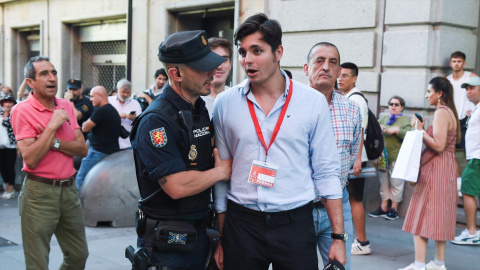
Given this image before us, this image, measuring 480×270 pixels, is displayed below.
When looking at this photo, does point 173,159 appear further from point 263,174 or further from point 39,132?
point 39,132

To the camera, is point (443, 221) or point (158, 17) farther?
point (158, 17)

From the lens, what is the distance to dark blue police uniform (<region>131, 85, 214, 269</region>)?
272 centimetres

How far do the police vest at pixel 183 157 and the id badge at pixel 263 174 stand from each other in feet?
0.88

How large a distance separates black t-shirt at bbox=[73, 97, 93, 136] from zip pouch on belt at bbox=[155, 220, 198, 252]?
6.55 m

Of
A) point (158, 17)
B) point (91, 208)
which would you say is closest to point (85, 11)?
point (158, 17)

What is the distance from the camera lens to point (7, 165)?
950cm

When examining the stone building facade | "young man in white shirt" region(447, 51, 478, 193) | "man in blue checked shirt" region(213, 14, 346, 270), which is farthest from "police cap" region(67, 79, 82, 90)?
"man in blue checked shirt" region(213, 14, 346, 270)

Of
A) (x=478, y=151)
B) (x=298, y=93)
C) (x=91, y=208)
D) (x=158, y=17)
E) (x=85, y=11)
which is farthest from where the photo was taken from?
(x=85, y=11)

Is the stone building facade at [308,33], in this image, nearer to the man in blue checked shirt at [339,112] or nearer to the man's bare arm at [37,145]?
the man in blue checked shirt at [339,112]

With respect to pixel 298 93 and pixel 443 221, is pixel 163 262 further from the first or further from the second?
pixel 443 221

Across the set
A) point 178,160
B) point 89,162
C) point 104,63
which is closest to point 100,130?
point 89,162

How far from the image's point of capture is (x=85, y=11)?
14.6 meters

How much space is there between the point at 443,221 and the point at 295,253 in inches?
109

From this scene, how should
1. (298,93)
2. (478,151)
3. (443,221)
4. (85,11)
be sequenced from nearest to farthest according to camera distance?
(298,93), (443,221), (478,151), (85,11)
